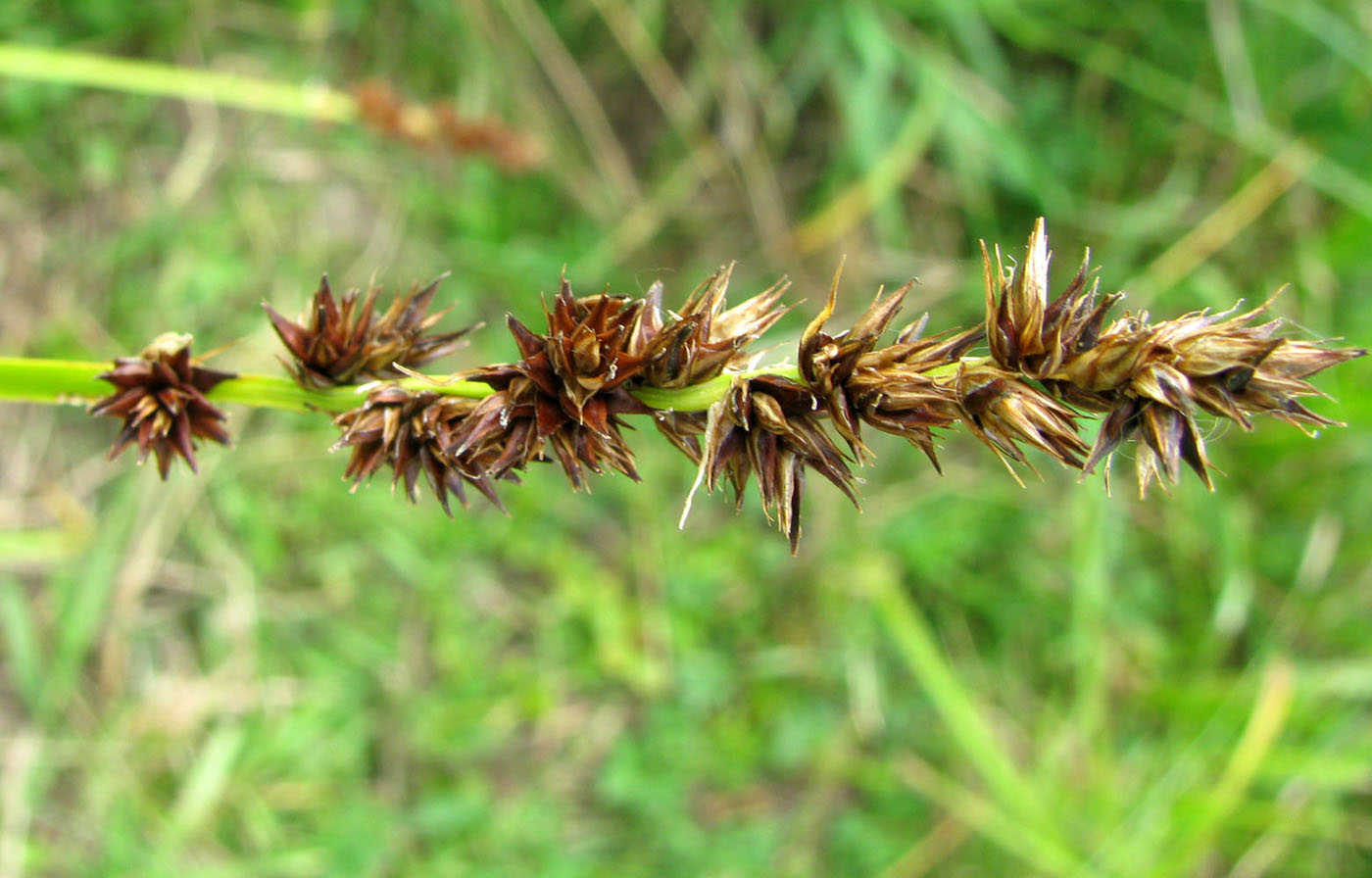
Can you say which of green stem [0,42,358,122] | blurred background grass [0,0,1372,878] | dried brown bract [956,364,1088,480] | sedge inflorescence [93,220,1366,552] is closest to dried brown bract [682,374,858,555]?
sedge inflorescence [93,220,1366,552]

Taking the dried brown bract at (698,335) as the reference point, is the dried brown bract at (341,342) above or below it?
above

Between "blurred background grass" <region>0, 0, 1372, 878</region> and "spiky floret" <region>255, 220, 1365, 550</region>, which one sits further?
"blurred background grass" <region>0, 0, 1372, 878</region>

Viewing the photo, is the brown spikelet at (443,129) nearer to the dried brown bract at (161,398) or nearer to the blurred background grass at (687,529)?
the blurred background grass at (687,529)

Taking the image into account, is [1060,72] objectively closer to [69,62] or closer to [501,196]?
[501,196]

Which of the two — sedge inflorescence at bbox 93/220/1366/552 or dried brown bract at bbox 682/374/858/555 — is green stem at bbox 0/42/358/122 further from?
dried brown bract at bbox 682/374/858/555

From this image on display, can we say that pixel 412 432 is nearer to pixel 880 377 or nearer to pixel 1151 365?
pixel 880 377

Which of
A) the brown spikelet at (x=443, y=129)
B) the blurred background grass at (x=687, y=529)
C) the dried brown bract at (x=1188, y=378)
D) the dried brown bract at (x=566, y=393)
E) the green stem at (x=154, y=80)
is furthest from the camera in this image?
the blurred background grass at (x=687, y=529)

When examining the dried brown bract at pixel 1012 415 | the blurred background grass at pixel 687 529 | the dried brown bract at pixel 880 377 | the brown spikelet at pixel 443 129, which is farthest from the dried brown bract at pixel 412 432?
the blurred background grass at pixel 687 529

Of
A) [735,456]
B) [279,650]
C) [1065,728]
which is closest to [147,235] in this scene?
[279,650]
